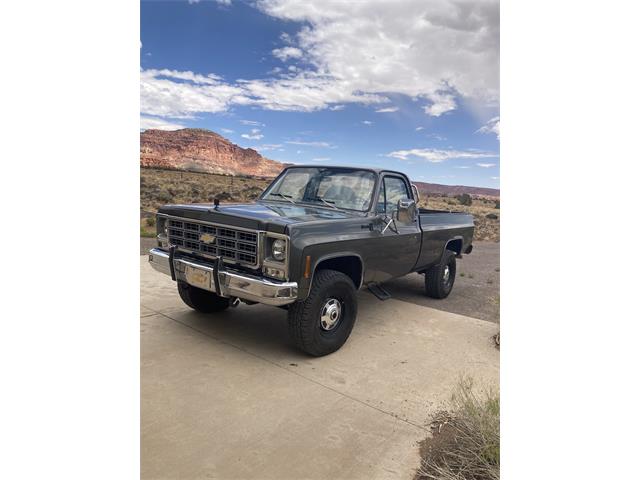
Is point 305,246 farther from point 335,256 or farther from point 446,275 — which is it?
point 446,275

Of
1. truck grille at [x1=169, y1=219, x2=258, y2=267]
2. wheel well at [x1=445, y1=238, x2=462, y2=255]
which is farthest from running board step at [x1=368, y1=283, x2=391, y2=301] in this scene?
wheel well at [x1=445, y1=238, x2=462, y2=255]

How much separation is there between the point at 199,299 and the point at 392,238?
2248 mm

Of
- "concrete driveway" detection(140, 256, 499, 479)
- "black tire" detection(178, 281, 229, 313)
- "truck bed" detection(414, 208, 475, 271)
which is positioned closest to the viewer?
"concrete driveway" detection(140, 256, 499, 479)

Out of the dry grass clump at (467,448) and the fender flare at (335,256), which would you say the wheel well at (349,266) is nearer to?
the fender flare at (335,256)

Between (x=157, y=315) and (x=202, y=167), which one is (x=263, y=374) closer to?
(x=157, y=315)

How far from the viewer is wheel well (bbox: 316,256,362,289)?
4219 millimetres

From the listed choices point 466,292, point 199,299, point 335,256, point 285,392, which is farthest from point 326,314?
point 466,292

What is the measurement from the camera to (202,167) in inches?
1528

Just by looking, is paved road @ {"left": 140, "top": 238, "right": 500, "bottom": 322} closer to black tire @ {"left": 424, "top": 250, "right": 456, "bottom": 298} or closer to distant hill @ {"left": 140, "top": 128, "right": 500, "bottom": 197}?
black tire @ {"left": 424, "top": 250, "right": 456, "bottom": 298}

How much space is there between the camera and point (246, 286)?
3.57m

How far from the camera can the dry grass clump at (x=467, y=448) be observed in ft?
7.75

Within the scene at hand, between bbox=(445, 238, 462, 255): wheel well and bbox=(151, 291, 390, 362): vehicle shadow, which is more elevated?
bbox=(445, 238, 462, 255): wheel well

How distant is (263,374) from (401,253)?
2.25 metres

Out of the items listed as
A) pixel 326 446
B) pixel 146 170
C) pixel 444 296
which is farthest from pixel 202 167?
pixel 326 446
